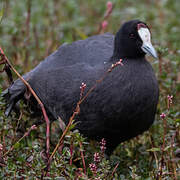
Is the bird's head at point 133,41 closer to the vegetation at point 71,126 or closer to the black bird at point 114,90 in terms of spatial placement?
the black bird at point 114,90

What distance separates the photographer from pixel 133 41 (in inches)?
131

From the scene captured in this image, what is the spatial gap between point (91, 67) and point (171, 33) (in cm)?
269

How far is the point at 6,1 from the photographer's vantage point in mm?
5977

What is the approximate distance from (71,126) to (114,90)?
64cm

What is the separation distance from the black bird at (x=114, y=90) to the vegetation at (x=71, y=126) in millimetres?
167

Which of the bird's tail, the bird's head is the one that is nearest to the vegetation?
the bird's tail

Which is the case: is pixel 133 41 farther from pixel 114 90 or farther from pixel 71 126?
pixel 71 126

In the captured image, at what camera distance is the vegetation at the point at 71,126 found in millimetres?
2822

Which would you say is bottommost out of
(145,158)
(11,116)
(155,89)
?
(145,158)

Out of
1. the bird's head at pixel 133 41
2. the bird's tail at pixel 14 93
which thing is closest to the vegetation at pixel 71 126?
the bird's tail at pixel 14 93

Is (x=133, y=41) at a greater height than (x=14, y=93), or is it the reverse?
(x=133, y=41)

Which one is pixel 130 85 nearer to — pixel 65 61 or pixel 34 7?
pixel 65 61

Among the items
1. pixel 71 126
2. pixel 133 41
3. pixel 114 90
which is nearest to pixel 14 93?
pixel 114 90

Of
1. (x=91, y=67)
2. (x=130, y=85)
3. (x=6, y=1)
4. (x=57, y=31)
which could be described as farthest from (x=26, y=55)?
(x=130, y=85)
